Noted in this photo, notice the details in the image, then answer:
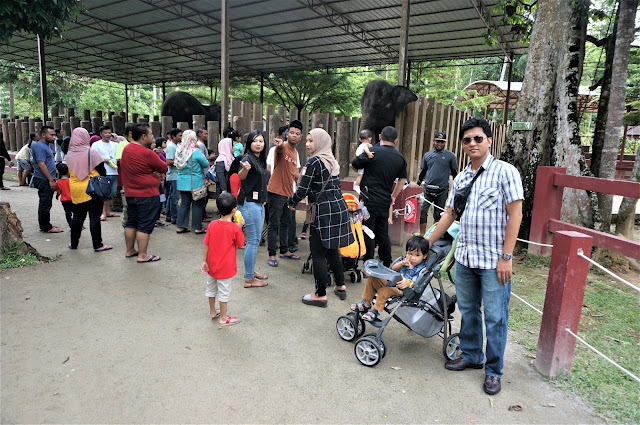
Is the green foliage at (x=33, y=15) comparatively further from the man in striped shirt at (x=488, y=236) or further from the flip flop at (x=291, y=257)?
the man in striped shirt at (x=488, y=236)

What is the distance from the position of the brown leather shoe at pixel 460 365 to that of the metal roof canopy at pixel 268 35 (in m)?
9.45

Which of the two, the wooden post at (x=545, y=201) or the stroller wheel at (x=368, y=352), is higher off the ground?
the wooden post at (x=545, y=201)

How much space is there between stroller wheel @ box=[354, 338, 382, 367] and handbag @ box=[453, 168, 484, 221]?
106 centimetres

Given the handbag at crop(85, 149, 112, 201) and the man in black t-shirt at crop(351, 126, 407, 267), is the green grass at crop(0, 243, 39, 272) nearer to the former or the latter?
the handbag at crop(85, 149, 112, 201)

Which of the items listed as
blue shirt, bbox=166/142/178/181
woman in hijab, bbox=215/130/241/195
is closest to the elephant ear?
woman in hijab, bbox=215/130/241/195

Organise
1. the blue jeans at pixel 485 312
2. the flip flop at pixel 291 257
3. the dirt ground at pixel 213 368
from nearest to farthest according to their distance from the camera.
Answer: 1. the dirt ground at pixel 213 368
2. the blue jeans at pixel 485 312
3. the flip flop at pixel 291 257

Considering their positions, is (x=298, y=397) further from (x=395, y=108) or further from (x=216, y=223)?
(x=395, y=108)

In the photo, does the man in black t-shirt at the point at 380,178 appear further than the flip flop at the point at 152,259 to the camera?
No

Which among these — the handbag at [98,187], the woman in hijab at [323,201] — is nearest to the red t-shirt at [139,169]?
the handbag at [98,187]

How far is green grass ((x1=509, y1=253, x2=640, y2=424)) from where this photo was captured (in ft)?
8.32

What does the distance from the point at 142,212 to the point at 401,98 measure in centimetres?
454

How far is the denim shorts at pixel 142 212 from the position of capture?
462 centimetres

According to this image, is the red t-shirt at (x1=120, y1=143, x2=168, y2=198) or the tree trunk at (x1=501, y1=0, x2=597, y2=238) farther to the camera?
the tree trunk at (x1=501, y1=0, x2=597, y2=238)

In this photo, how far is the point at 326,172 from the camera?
367cm
